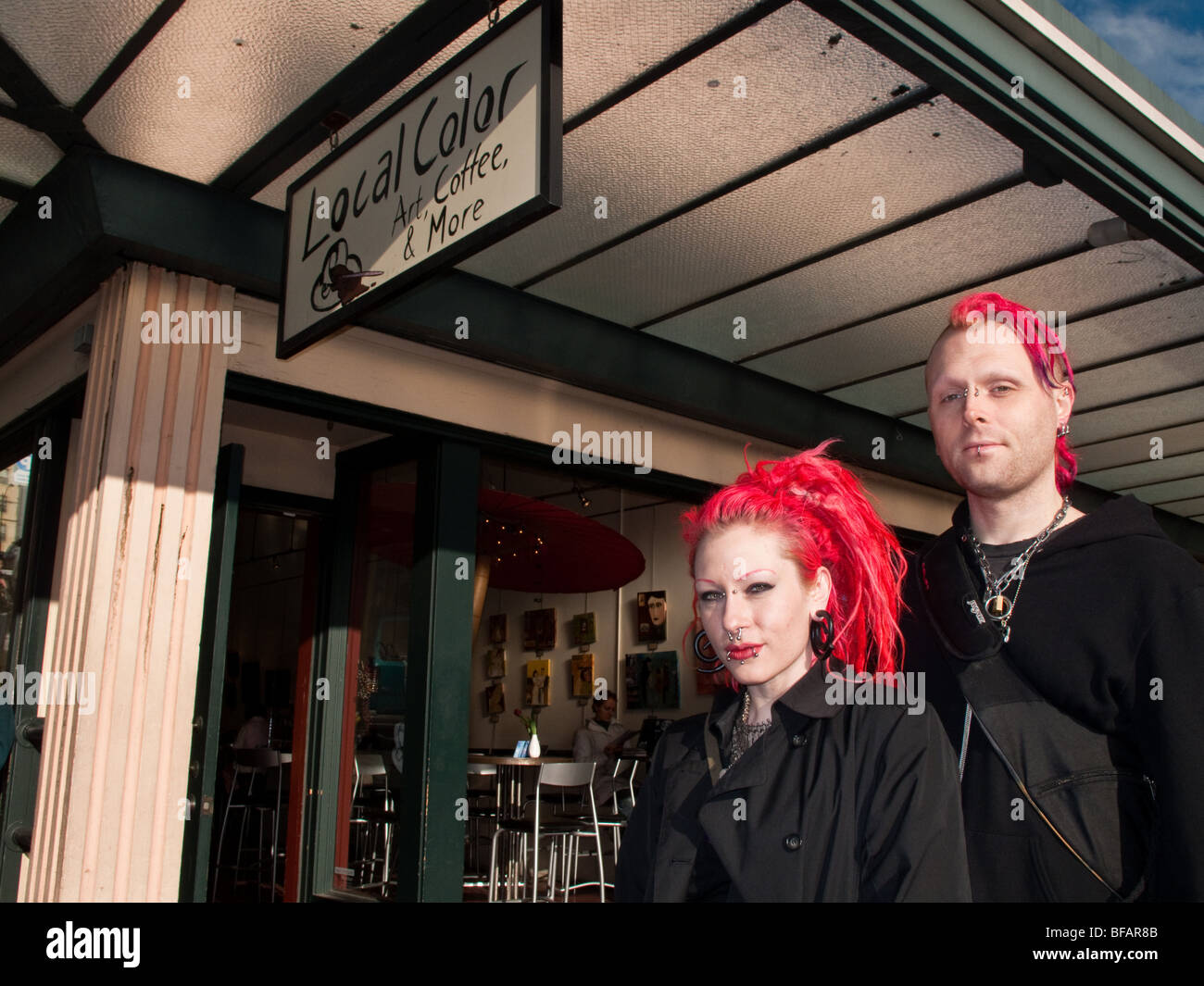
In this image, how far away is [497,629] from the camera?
11641 millimetres

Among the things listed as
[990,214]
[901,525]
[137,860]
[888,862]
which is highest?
[990,214]

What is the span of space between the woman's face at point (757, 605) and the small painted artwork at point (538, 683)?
9705 mm

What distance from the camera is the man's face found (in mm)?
1275

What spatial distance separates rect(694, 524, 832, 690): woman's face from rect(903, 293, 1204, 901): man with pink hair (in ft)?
0.54

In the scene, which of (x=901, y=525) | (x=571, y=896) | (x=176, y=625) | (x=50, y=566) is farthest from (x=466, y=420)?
(x=571, y=896)

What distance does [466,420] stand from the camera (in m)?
4.59

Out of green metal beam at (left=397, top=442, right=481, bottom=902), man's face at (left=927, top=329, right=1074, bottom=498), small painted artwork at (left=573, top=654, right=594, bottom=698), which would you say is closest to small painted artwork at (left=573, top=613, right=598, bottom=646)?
small painted artwork at (left=573, top=654, right=594, bottom=698)

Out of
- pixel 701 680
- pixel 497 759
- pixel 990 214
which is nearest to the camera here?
pixel 990 214

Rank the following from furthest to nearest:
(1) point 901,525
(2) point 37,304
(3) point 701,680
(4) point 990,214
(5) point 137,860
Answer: (3) point 701,680, (1) point 901,525, (2) point 37,304, (4) point 990,214, (5) point 137,860

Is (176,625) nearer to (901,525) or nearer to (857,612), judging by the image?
(857,612)

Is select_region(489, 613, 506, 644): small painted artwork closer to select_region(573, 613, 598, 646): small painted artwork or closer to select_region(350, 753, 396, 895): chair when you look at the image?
select_region(573, 613, 598, 646): small painted artwork

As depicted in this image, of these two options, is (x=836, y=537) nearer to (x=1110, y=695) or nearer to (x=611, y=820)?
(x=1110, y=695)

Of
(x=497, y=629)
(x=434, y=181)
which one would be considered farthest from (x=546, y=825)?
(x=497, y=629)

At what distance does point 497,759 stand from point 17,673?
7.87ft
